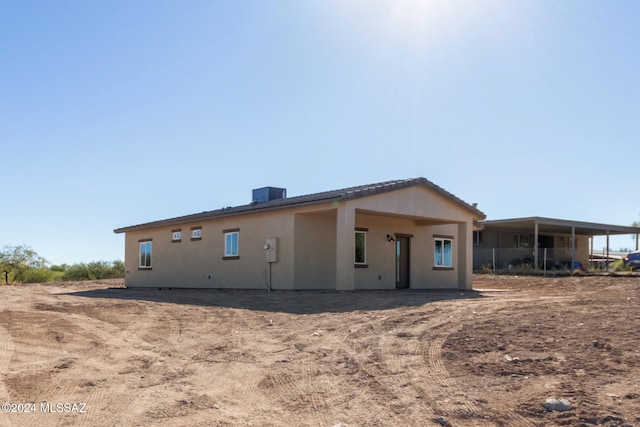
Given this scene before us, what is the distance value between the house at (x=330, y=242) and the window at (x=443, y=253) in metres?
0.04

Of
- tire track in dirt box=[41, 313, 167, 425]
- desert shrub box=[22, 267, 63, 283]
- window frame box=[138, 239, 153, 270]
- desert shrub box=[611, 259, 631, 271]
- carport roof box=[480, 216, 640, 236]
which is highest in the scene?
carport roof box=[480, 216, 640, 236]

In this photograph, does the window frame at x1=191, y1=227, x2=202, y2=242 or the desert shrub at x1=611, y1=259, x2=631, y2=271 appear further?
the desert shrub at x1=611, y1=259, x2=631, y2=271

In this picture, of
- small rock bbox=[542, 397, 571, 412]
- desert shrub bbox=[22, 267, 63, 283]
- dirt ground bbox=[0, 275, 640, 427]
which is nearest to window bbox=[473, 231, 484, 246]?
dirt ground bbox=[0, 275, 640, 427]

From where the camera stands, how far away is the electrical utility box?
59.6ft

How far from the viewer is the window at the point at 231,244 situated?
804 inches

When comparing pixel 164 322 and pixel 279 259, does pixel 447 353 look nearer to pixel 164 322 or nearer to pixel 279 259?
pixel 164 322

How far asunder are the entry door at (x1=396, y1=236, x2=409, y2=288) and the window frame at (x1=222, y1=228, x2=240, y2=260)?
19.4 feet

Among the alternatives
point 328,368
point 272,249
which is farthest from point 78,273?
point 328,368

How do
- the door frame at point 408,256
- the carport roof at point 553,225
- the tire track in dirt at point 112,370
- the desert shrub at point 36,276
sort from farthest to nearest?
the desert shrub at point 36,276 → the carport roof at point 553,225 → the door frame at point 408,256 → the tire track in dirt at point 112,370

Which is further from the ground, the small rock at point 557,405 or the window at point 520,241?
the window at point 520,241

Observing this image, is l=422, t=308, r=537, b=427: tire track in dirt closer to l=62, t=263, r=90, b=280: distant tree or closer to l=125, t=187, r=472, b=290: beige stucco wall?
l=125, t=187, r=472, b=290: beige stucco wall

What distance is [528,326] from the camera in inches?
320

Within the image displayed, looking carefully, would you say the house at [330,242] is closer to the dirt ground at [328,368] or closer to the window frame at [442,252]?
the window frame at [442,252]

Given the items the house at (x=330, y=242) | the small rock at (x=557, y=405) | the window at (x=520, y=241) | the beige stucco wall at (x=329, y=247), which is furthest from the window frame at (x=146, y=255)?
the small rock at (x=557, y=405)
